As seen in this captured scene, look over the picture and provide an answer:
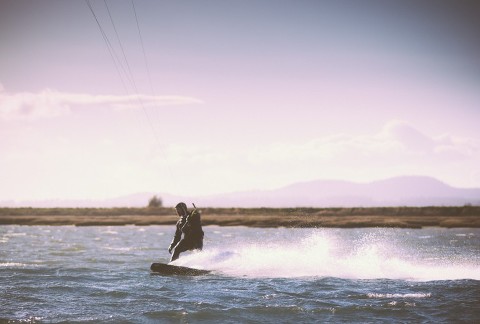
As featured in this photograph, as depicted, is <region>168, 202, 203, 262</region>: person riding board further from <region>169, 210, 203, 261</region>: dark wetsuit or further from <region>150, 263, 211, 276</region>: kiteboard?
<region>150, 263, 211, 276</region>: kiteboard

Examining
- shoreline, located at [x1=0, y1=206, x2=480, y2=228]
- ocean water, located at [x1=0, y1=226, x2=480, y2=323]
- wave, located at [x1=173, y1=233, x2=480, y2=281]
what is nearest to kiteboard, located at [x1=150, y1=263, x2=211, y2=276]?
ocean water, located at [x1=0, y1=226, x2=480, y2=323]

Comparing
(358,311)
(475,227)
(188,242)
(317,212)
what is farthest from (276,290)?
(317,212)

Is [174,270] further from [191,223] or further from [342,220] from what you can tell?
[342,220]

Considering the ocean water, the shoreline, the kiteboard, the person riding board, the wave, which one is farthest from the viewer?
the shoreline

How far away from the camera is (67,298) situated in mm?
13203

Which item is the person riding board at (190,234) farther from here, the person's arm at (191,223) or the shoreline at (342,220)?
the shoreline at (342,220)

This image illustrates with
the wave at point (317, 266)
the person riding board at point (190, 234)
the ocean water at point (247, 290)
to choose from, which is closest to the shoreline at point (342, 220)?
the ocean water at point (247, 290)

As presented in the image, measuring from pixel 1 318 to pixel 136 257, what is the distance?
14.3 metres

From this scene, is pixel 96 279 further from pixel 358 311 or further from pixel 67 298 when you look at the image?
pixel 358 311

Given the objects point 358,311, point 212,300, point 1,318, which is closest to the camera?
point 1,318

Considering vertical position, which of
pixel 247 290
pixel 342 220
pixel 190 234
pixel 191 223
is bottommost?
pixel 342 220

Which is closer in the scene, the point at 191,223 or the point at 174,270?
the point at 174,270

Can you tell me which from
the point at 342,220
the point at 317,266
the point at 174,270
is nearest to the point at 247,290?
the point at 174,270

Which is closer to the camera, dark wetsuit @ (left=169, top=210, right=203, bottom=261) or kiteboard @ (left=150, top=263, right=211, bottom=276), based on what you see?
kiteboard @ (left=150, top=263, right=211, bottom=276)
